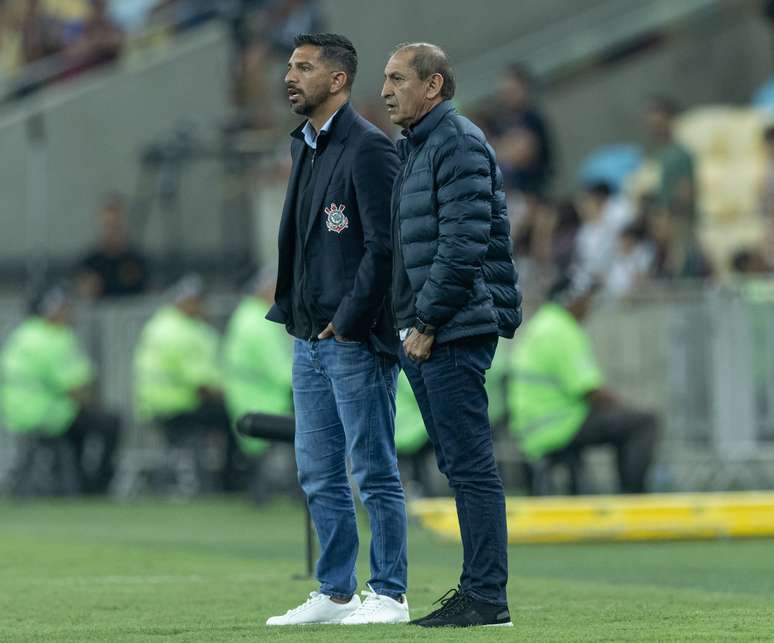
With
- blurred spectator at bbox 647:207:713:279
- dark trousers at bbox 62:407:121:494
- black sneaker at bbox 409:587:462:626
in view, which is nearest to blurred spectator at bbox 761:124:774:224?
blurred spectator at bbox 647:207:713:279

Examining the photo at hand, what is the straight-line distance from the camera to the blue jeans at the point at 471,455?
7.83 meters

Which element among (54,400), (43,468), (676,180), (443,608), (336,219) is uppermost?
(676,180)

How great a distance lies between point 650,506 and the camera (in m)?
13.8

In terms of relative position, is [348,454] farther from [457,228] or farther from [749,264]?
[749,264]

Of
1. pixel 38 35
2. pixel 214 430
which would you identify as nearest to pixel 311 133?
pixel 214 430

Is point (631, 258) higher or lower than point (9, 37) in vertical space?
lower

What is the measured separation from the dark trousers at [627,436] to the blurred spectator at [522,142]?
575 cm

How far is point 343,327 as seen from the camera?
26.5 feet

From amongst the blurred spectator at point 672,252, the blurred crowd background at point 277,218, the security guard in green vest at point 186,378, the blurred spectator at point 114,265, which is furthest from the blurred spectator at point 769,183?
the blurred spectator at point 114,265

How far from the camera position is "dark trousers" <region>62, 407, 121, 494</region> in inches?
799

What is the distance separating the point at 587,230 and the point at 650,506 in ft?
21.5

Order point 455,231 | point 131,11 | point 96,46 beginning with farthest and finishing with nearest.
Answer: point 131,11, point 96,46, point 455,231

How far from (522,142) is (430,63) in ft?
44.3

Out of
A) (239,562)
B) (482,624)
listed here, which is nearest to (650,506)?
(239,562)
